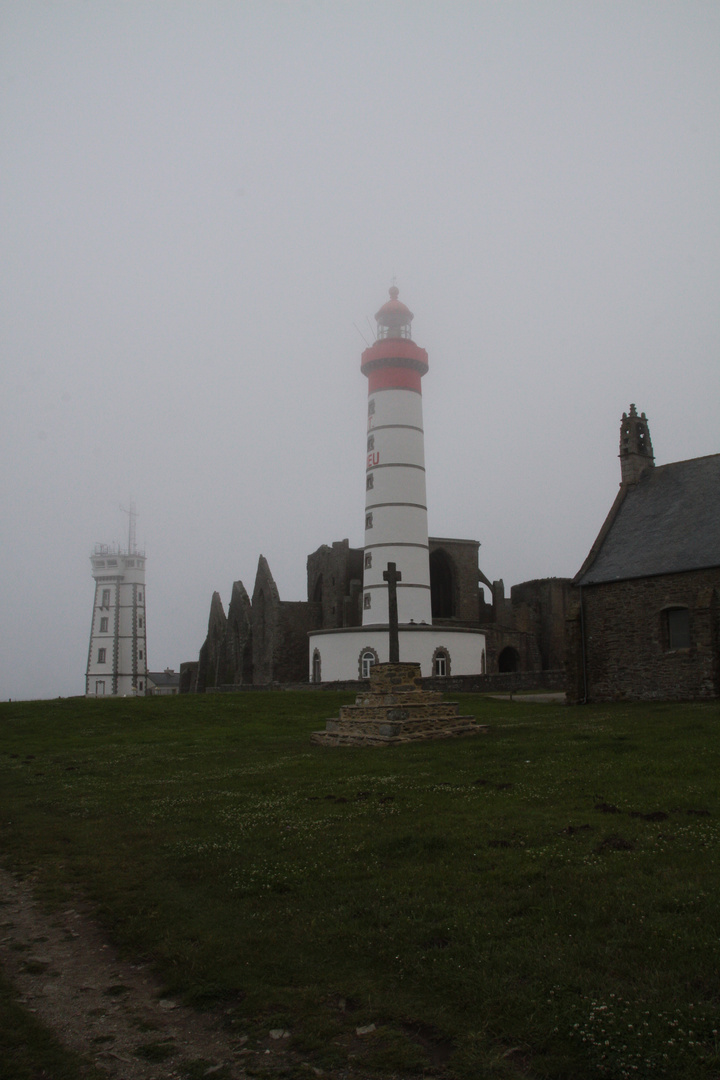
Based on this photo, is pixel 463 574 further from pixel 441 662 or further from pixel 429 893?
pixel 429 893

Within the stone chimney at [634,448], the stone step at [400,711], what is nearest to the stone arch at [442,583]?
the stone chimney at [634,448]

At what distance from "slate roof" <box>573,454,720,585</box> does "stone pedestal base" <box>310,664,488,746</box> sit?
386 inches

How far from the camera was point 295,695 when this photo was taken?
1134 inches

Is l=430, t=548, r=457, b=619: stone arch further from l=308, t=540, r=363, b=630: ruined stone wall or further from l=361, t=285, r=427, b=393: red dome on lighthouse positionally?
l=361, t=285, r=427, b=393: red dome on lighthouse

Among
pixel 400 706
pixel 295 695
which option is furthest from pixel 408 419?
pixel 400 706

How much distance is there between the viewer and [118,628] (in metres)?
78.1

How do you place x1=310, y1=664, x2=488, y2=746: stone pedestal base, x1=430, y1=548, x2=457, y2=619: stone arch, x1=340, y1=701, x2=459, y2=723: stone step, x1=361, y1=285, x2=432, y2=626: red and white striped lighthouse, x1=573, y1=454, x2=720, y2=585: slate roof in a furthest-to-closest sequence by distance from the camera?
x1=430, y1=548, x2=457, y2=619: stone arch
x1=361, y1=285, x2=432, y2=626: red and white striped lighthouse
x1=573, y1=454, x2=720, y2=585: slate roof
x1=340, y1=701, x2=459, y2=723: stone step
x1=310, y1=664, x2=488, y2=746: stone pedestal base

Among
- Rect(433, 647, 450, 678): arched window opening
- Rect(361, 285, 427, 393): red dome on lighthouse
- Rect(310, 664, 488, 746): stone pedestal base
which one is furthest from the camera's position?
Rect(361, 285, 427, 393): red dome on lighthouse

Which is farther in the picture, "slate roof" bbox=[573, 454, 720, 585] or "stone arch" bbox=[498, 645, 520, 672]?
"stone arch" bbox=[498, 645, 520, 672]

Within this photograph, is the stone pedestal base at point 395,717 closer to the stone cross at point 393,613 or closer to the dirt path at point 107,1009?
the stone cross at point 393,613

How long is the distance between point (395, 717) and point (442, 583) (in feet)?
98.3

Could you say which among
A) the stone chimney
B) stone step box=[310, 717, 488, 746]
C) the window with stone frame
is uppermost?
the stone chimney

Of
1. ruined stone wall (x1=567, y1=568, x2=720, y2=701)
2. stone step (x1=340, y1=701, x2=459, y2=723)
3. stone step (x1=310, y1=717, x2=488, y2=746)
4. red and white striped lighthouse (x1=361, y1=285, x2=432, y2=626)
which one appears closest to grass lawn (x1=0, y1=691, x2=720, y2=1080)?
stone step (x1=310, y1=717, x2=488, y2=746)

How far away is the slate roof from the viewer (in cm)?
2452
